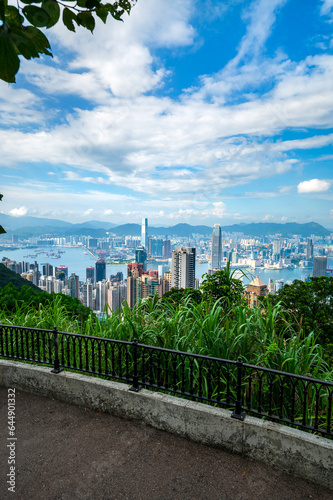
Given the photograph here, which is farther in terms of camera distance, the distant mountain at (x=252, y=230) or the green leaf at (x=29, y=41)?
the distant mountain at (x=252, y=230)

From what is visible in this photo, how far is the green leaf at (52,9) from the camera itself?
131 centimetres

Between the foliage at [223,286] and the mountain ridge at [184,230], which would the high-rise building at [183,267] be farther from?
the mountain ridge at [184,230]

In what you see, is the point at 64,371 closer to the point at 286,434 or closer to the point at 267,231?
the point at 286,434

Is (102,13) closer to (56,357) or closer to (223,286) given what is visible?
(56,357)

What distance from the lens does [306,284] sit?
32.7 ft

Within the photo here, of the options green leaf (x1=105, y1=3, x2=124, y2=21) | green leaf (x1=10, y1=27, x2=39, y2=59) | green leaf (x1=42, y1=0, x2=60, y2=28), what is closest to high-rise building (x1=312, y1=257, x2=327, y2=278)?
green leaf (x1=105, y1=3, x2=124, y2=21)

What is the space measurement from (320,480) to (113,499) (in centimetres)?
196

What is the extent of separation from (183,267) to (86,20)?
22.5 metres

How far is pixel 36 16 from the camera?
4.01 feet

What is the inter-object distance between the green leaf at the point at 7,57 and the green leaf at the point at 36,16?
9.6 inches

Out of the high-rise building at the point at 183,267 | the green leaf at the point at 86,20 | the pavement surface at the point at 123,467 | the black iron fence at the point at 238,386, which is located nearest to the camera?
the green leaf at the point at 86,20

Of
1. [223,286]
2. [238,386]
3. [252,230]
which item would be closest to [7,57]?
[238,386]

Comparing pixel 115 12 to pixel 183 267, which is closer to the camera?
pixel 115 12

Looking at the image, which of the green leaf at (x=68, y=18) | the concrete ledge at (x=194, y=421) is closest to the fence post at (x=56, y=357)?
the concrete ledge at (x=194, y=421)
